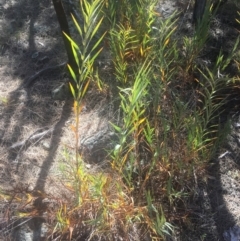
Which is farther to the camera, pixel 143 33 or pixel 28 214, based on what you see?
pixel 143 33

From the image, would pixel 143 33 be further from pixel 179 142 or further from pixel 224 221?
pixel 224 221

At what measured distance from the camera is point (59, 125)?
9.51ft

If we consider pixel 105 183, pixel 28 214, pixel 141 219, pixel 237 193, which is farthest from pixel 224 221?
pixel 28 214

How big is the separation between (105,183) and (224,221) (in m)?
0.81

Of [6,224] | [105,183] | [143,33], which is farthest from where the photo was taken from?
[143,33]

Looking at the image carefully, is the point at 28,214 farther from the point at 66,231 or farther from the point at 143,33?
the point at 143,33

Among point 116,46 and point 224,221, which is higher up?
point 116,46

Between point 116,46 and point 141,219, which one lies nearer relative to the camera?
point 141,219

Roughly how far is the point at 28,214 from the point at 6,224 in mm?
155

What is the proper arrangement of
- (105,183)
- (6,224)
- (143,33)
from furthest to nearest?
(143,33), (6,224), (105,183)

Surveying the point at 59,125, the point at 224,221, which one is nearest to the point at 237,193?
the point at 224,221

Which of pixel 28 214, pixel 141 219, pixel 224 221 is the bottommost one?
pixel 224 221

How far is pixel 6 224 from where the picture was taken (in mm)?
2365

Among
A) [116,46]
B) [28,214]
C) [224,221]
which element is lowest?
[224,221]
